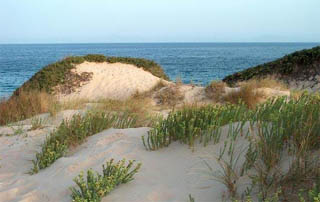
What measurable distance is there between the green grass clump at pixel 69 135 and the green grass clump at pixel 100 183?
47.9 inches

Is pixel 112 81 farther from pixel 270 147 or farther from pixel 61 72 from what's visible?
pixel 270 147

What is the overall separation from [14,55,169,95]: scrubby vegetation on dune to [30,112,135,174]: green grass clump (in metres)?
10.0

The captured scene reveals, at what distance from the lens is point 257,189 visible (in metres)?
3.31

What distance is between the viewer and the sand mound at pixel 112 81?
1727cm

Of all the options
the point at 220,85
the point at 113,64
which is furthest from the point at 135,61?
the point at 220,85

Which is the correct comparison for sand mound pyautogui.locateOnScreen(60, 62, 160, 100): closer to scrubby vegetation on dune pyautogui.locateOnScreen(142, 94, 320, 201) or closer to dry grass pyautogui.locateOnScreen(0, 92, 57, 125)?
dry grass pyautogui.locateOnScreen(0, 92, 57, 125)

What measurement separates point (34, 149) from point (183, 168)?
9.57 feet

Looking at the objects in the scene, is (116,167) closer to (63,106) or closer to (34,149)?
(34,149)

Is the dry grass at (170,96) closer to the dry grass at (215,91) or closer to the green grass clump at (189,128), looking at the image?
the dry grass at (215,91)

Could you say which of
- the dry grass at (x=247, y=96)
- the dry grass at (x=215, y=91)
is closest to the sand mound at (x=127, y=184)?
the dry grass at (x=247, y=96)

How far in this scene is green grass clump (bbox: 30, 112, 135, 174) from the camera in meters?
4.91

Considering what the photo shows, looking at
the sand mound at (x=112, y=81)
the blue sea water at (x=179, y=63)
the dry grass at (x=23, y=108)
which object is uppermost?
the dry grass at (x=23, y=108)

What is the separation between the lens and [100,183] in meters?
3.58

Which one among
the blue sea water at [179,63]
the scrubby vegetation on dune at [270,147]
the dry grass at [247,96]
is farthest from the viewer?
the blue sea water at [179,63]
